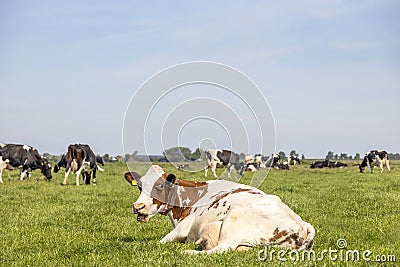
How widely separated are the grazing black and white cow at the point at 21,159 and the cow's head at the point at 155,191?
23611 mm

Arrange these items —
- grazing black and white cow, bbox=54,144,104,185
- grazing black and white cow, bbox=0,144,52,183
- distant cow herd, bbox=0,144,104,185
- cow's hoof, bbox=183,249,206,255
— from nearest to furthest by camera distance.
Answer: cow's hoof, bbox=183,249,206,255, grazing black and white cow, bbox=54,144,104,185, distant cow herd, bbox=0,144,104,185, grazing black and white cow, bbox=0,144,52,183

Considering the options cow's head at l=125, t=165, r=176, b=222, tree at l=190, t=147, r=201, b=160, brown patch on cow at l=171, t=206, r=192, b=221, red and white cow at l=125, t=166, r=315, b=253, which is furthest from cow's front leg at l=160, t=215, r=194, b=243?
tree at l=190, t=147, r=201, b=160

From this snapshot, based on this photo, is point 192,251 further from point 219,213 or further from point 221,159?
point 221,159

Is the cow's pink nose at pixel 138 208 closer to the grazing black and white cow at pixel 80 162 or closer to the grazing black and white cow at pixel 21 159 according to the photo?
the grazing black and white cow at pixel 80 162

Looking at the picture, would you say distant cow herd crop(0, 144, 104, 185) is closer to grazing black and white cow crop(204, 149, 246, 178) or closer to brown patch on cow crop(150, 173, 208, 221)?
grazing black and white cow crop(204, 149, 246, 178)

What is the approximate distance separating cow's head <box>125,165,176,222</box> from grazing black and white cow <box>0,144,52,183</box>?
23.6m

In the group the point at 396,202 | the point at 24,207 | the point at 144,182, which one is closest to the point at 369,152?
the point at 396,202

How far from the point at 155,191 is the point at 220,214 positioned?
1.76 metres

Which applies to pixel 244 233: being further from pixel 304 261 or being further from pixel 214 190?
pixel 214 190

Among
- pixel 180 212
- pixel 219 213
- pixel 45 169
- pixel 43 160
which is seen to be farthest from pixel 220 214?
A: pixel 43 160

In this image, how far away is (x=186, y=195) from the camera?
9.82m

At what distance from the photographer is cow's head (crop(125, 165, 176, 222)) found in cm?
960

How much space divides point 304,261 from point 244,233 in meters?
1.09

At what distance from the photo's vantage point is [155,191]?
9.75 m
